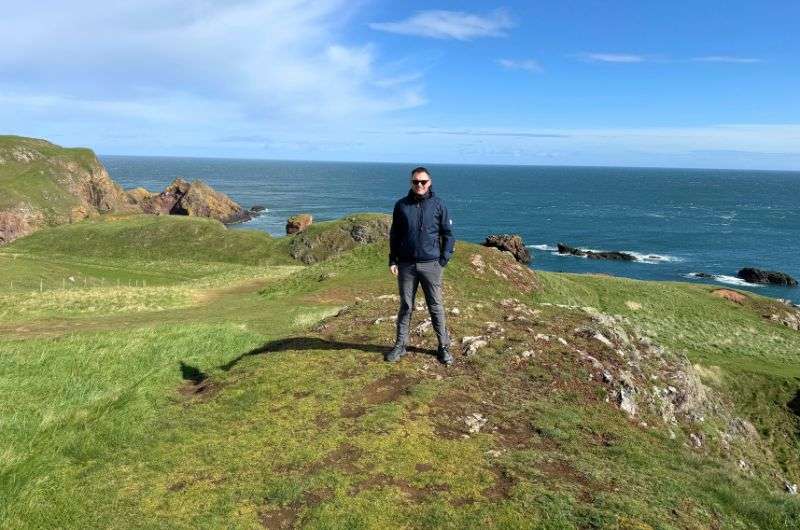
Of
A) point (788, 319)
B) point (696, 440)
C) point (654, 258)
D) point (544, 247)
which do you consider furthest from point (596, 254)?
point (696, 440)

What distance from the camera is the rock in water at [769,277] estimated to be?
95956mm

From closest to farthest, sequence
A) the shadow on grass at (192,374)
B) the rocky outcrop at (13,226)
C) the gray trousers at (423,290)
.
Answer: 1. the gray trousers at (423,290)
2. the shadow on grass at (192,374)
3. the rocky outcrop at (13,226)

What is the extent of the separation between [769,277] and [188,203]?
468 ft

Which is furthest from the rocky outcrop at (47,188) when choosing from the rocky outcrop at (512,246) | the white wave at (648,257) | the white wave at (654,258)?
the white wave at (654,258)

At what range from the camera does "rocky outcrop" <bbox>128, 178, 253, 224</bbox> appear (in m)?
154

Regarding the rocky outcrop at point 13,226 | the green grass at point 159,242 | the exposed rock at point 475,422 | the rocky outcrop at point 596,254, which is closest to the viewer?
the exposed rock at point 475,422

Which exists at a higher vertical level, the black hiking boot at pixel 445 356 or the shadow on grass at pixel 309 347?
the black hiking boot at pixel 445 356

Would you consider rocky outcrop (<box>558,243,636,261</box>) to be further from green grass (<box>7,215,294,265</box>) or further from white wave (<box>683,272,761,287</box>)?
green grass (<box>7,215,294,265</box>)

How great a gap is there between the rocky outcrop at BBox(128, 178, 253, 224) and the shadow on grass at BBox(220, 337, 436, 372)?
146932mm

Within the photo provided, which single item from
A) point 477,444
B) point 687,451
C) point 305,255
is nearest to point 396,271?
point 477,444

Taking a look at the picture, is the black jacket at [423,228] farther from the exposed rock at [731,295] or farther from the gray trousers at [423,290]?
the exposed rock at [731,295]

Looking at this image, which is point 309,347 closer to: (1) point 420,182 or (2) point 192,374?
(2) point 192,374

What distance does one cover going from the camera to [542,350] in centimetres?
1456

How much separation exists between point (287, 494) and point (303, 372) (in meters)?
5.05
